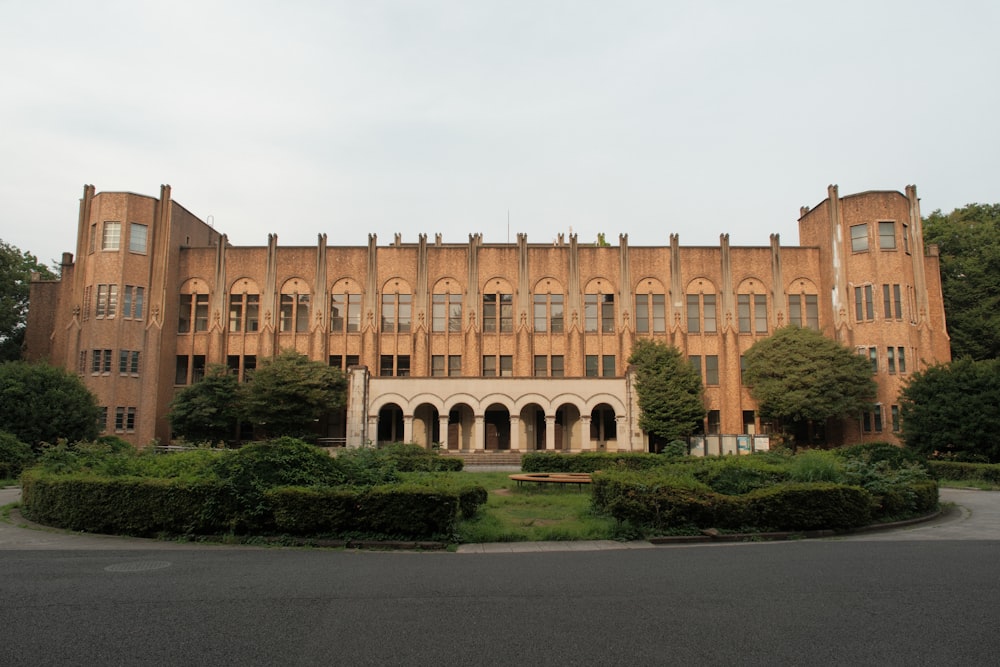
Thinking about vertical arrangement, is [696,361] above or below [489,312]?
below

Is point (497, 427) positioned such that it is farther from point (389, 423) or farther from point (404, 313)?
point (404, 313)

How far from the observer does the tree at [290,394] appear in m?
38.4

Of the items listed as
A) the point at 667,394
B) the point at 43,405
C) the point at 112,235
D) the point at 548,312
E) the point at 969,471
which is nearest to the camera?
the point at 969,471

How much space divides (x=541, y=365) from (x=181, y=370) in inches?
876

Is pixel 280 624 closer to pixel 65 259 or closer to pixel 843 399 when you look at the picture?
pixel 843 399

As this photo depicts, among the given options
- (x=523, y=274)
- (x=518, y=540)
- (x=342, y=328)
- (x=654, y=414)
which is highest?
(x=523, y=274)

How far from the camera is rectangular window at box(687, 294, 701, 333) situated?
44688 millimetres

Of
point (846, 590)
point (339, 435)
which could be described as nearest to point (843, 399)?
point (339, 435)

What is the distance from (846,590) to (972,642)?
6.53 feet

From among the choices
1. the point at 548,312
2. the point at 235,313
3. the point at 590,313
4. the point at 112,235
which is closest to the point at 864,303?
the point at 590,313

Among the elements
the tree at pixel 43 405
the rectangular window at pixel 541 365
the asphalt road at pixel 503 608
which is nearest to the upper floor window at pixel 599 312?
the rectangular window at pixel 541 365

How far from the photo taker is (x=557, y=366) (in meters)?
44.6

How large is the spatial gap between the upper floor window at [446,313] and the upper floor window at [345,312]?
4.75 metres

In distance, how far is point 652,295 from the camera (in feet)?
148
